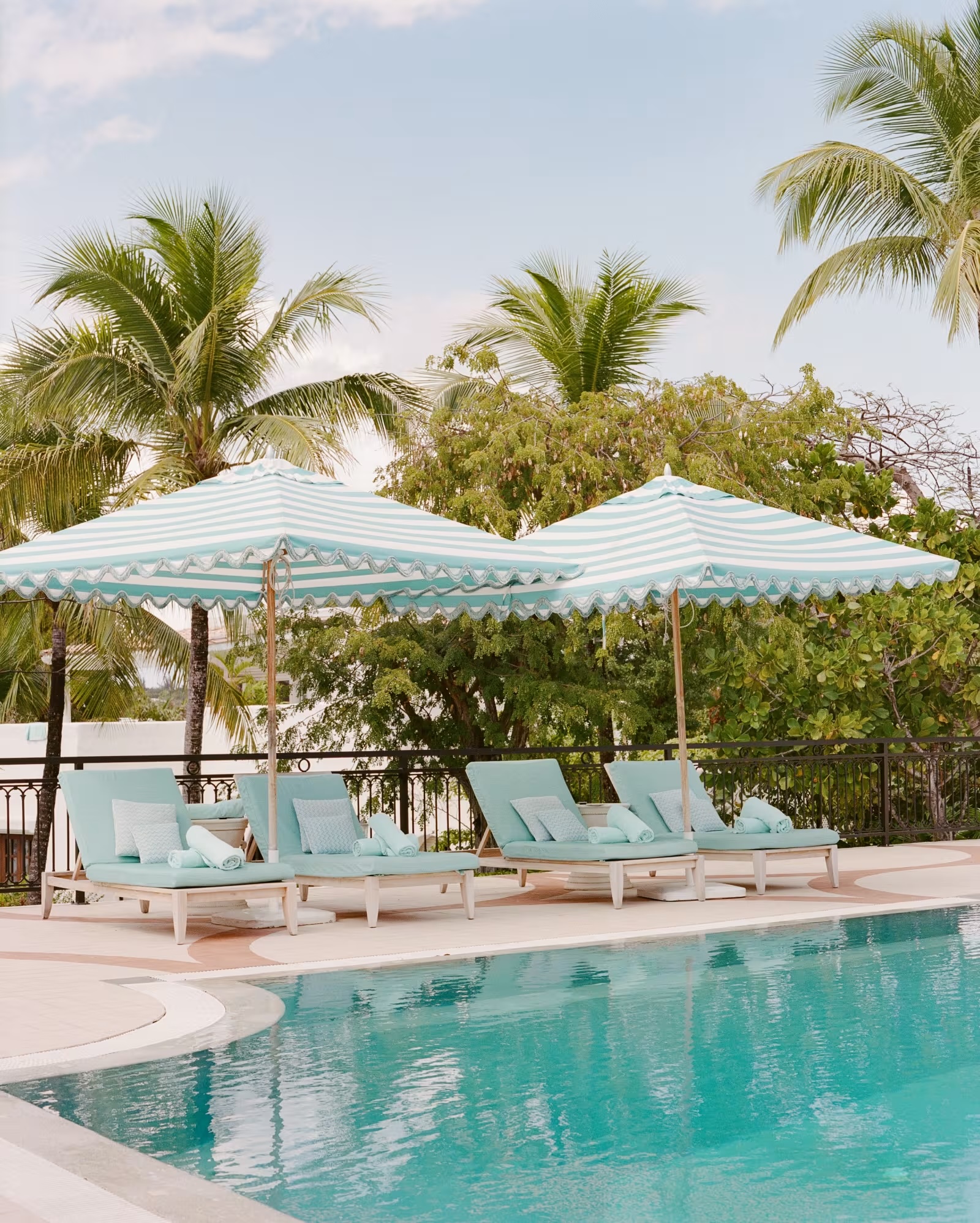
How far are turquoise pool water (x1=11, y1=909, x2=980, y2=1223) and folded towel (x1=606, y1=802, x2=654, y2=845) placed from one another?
2.93 metres

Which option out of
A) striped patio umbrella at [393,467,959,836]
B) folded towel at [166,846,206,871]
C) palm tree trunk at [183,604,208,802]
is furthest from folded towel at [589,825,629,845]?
palm tree trunk at [183,604,208,802]

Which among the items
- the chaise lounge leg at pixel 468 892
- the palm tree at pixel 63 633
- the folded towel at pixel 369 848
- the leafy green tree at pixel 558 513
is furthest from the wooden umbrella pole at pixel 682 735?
the leafy green tree at pixel 558 513

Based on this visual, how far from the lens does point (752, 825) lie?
37.9ft

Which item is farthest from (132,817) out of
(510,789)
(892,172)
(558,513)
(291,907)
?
(892,172)

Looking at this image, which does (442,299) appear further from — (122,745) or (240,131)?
(122,745)

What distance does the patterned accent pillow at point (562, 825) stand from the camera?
36.8ft

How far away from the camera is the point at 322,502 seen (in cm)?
975

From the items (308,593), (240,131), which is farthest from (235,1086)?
(240,131)

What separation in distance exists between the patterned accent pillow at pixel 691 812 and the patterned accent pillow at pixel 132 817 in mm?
4053

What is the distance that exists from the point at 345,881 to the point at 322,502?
8.48 ft

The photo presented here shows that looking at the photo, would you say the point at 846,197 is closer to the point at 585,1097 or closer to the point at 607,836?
the point at 607,836

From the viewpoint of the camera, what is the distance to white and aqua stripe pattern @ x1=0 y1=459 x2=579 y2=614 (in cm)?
898

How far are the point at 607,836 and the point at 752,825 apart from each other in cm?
149

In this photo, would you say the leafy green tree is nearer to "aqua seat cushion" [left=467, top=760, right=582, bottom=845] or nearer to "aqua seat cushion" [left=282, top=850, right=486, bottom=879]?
"aqua seat cushion" [left=467, top=760, right=582, bottom=845]
